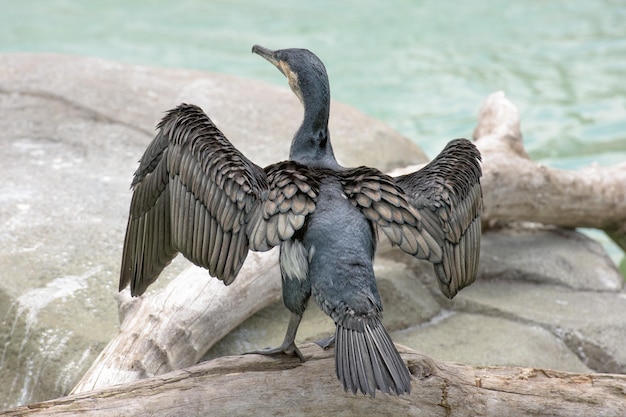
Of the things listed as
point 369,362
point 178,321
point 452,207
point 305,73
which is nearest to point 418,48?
point 305,73

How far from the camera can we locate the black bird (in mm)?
2635

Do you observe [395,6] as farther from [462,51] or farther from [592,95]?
[592,95]

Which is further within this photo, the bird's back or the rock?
the rock

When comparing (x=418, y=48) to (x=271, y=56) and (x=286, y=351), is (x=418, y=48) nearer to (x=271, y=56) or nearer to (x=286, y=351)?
(x=271, y=56)

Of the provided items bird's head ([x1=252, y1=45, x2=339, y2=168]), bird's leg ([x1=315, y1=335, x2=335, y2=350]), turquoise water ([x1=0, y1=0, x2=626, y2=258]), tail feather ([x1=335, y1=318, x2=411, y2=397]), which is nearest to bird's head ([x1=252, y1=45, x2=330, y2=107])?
bird's head ([x1=252, y1=45, x2=339, y2=168])

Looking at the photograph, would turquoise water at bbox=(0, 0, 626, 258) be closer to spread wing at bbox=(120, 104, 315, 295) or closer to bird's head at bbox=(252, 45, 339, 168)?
bird's head at bbox=(252, 45, 339, 168)

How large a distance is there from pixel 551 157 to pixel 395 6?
3.73 meters

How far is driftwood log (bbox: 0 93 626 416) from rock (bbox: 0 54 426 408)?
422 millimetres

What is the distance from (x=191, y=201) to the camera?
2.88m

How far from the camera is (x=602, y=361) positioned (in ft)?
13.4

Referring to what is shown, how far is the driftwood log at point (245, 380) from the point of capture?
2.66m

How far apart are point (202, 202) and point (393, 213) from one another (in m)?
0.59

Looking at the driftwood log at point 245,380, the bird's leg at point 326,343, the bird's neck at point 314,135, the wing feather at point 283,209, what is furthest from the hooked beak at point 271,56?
the bird's leg at point 326,343

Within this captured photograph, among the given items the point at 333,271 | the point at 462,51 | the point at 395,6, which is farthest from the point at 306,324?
the point at 395,6
